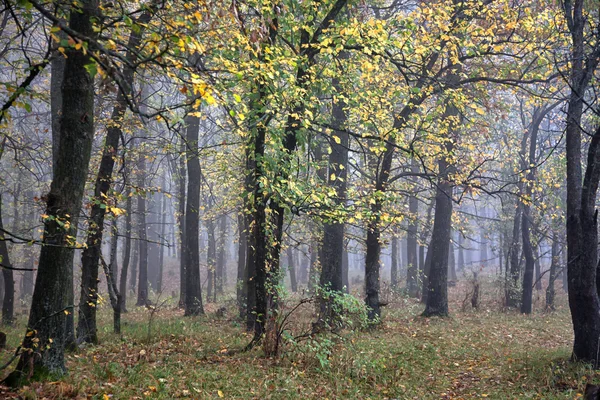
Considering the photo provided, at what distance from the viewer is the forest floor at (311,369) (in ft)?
21.5

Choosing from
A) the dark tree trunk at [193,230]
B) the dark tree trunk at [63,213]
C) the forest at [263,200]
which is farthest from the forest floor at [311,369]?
the dark tree trunk at [193,230]

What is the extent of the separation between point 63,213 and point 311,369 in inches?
199

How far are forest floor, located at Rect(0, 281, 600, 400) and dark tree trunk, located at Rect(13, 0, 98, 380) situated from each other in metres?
0.57

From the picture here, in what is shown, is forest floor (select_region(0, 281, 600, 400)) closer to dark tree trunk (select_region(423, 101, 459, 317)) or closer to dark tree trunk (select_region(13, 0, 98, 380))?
dark tree trunk (select_region(13, 0, 98, 380))

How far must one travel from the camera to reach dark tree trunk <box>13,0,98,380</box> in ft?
20.0

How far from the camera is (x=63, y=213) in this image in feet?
20.7

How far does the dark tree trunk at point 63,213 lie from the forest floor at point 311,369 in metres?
0.57

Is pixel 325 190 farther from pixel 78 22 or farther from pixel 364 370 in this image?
pixel 78 22

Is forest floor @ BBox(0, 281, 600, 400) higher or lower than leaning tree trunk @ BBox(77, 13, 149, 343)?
lower

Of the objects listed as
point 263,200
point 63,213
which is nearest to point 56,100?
point 63,213

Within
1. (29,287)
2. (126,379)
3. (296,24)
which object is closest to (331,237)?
(296,24)

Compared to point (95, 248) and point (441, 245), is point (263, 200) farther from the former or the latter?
point (441, 245)

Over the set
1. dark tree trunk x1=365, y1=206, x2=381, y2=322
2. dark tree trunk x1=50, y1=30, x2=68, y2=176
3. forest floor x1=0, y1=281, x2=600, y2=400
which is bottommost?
forest floor x1=0, y1=281, x2=600, y2=400

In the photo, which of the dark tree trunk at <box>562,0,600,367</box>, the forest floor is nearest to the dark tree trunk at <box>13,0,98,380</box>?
the forest floor
